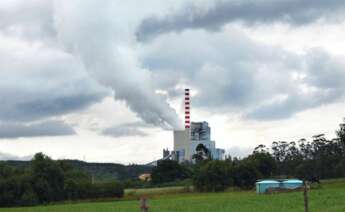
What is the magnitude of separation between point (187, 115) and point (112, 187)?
2363 inches

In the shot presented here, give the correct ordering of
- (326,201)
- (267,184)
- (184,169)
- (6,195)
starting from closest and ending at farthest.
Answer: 1. (326,201)
2. (267,184)
3. (6,195)
4. (184,169)

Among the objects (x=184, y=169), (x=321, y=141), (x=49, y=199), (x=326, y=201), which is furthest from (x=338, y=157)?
(x=326, y=201)

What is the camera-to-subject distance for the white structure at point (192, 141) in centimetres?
16762

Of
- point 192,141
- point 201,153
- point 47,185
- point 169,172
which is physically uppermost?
point 192,141

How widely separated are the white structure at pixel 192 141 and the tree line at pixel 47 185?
2276 inches

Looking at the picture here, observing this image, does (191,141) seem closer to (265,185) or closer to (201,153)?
(201,153)

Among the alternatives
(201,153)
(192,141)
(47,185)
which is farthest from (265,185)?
Result: (192,141)

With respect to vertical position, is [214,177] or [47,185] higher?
[214,177]

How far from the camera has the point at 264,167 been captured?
398 feet

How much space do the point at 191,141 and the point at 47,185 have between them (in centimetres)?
7001

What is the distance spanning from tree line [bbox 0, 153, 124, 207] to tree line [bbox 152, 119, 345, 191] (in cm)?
1637

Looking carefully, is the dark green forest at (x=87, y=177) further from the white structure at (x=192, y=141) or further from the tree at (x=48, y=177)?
the white structure at (x=192, y=141)

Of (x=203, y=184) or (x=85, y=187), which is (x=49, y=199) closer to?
(x=85, y=187)

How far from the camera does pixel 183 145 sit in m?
170
